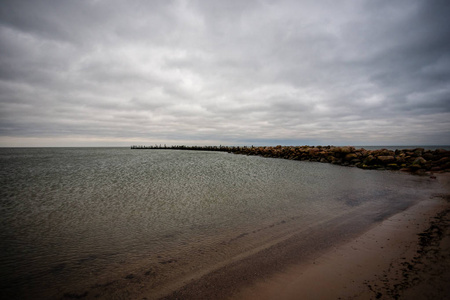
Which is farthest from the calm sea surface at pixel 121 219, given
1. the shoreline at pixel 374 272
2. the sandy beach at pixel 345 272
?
the shoreline at pixel 374 272

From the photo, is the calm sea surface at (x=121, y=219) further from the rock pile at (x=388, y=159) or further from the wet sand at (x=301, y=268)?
the rock pile at (x=388, y=159)

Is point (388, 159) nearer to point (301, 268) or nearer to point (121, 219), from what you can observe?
point (301, 268)

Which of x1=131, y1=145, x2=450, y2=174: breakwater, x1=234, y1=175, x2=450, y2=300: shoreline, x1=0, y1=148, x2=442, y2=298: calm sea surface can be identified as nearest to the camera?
x1=234, y1=175, x2=450, y2=300: shoreline

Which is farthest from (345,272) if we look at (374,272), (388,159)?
(388,159)

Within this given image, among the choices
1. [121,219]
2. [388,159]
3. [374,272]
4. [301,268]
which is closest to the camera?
[374,272]

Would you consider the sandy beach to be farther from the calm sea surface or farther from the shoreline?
the calm sea surface

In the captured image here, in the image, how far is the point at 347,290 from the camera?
9.66 feet

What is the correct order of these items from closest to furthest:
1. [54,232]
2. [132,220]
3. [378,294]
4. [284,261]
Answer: [378,294]
[284,261]
[54,232]
[132,220]

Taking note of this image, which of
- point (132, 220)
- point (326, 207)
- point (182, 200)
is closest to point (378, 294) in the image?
point (326, 207)

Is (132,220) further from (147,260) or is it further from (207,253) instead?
(207,253)

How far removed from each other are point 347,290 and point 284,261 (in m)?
→ 1.18

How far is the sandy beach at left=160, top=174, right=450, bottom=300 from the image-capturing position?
2906 mm

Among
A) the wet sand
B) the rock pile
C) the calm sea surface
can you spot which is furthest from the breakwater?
the wet sand

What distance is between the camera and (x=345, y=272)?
3422 millimetres
